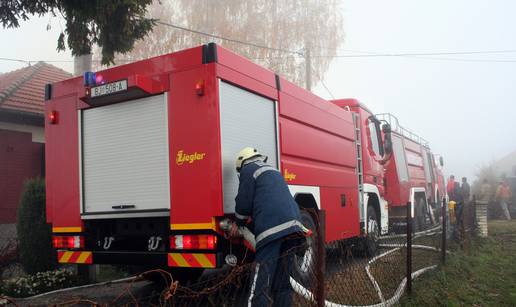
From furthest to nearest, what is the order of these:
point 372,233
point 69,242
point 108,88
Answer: point 372,233 → point 69,242 → point 108,88

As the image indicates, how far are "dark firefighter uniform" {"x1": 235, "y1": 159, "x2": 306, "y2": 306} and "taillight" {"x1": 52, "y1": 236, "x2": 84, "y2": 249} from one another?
2.23 meters

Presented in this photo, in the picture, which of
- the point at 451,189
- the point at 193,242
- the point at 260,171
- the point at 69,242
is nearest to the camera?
the point at 260,171

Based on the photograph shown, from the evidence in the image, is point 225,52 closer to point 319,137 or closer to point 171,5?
point 319,137

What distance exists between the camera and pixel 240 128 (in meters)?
5.12

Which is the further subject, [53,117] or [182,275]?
[182,275]

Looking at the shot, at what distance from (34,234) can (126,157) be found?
3039 mm

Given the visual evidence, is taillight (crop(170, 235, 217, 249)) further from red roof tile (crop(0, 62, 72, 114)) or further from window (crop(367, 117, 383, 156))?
red roof tile (crop(0, 62, 72, 114))

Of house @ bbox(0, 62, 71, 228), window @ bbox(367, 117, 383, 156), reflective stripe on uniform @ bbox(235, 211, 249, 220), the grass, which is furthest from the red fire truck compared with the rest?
house @ bbox(0, 62, 71, 228)

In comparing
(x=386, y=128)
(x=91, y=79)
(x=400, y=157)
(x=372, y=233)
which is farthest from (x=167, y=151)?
(x=400, y=157)

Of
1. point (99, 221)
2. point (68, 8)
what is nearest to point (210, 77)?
point (99, 221)

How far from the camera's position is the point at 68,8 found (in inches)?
263

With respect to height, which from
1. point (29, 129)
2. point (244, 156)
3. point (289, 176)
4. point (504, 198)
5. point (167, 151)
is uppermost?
point (29, 129)

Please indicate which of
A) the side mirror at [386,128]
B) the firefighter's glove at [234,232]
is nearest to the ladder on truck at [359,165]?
the side mirror at [386,128]

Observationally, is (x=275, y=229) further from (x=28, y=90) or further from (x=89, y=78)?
(x=28, y=90)
